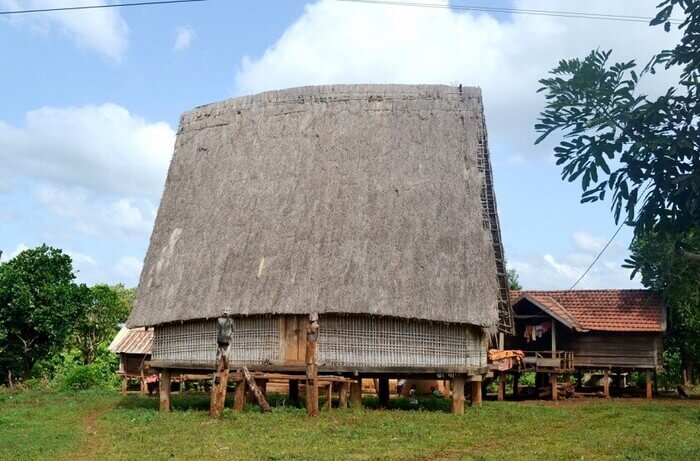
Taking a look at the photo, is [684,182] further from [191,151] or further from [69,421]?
[191,151]

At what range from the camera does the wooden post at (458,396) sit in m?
17.1

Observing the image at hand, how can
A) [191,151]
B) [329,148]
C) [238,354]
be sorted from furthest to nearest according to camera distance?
1. [191,151]
2. [329,148]
3. [238,354]

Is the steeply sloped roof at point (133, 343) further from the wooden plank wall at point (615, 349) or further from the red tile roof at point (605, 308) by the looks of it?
the wooden plank wall at point (615, 349)

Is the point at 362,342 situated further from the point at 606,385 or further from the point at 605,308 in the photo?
the point at 605,308

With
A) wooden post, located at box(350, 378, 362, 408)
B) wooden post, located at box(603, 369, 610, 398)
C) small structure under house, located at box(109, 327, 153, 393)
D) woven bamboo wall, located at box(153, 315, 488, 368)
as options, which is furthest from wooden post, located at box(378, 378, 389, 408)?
small structure under house, located at box(109, 327, 153, 393)

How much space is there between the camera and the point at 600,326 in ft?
82.8

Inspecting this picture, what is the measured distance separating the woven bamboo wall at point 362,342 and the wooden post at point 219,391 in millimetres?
1926

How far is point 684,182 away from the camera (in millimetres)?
7285

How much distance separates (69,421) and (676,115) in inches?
518

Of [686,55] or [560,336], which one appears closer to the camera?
[686,55]

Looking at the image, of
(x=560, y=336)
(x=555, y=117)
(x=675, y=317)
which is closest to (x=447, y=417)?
(x=555, y=117)

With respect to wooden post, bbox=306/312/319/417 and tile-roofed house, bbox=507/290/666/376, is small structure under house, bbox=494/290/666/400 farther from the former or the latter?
wooden post, bbox=306/312/319/417

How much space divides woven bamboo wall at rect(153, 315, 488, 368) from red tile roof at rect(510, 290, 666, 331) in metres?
8.51

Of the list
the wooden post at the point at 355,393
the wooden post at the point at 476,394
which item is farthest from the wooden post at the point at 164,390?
the wooden post at the point at 476,394
